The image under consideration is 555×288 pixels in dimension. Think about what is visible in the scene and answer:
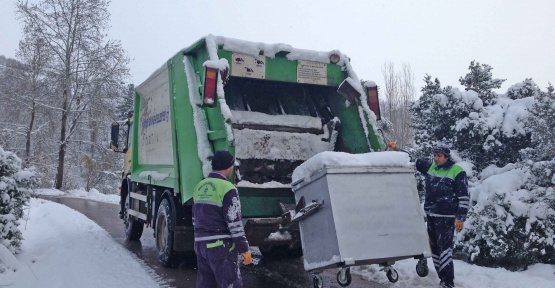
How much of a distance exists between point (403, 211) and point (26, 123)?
96.6ft

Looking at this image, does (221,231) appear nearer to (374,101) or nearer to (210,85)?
(210,85)

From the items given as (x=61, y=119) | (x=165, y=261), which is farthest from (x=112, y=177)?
(x=165, y=261)

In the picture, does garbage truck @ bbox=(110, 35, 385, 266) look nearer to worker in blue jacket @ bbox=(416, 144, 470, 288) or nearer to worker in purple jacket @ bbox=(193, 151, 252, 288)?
worker in blue jacket @ bbox=(416, 144, 470, 288)

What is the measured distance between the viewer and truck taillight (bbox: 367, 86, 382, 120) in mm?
5156

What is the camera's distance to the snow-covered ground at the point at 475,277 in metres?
4.50

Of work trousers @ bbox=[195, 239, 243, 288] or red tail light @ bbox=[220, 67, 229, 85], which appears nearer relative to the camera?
work trousers @ bbox=[195, 239, 243, 288]

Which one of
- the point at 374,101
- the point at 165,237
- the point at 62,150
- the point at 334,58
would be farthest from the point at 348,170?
the point at 62,150

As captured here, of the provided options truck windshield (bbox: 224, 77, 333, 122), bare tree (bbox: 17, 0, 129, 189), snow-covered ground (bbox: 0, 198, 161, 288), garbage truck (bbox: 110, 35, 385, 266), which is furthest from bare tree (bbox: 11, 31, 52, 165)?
truck windshield (bbox: 224, 77, 333, 122)

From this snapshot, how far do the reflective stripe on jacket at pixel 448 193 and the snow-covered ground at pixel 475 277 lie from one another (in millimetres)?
728

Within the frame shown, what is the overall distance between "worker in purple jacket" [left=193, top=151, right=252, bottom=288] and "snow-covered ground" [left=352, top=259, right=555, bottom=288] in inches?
84.6

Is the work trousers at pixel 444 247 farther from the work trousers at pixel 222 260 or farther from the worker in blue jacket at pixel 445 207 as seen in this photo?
the work trousers at pixel 222 260

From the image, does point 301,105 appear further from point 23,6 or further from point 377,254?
point 23,6

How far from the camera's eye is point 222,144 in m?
4.27

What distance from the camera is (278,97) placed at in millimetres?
5570
